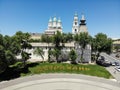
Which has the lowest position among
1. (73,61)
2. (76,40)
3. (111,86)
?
(111,86)

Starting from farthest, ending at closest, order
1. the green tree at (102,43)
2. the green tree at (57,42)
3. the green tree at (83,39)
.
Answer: the green tree at (102,43) < the green tree at (57,42) < the green tree at (83,39)

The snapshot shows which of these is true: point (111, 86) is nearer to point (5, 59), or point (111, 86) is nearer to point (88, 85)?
point (88, 85)

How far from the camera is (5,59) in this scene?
3509 cm

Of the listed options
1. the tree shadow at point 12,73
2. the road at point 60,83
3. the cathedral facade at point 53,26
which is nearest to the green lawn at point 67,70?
the tree shadow at point 12,73

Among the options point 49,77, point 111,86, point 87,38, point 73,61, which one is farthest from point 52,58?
point 111,86

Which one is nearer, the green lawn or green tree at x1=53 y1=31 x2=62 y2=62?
the green lawn

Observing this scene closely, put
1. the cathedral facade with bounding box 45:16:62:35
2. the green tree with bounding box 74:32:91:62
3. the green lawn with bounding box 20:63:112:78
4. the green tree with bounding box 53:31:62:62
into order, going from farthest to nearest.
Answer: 1. the cathedral facade with bounding box 45:16:62:35
2. the green tree with bounding box 53:31:62:62
3. the green tree with bounding box 74:32:91:62
4. the green lawn with bounding box 20:63:112:78

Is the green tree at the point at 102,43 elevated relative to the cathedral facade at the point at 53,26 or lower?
lower

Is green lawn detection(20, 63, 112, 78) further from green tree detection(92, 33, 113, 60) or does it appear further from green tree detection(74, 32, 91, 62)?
green tree detection(92, 33, 113, 60)

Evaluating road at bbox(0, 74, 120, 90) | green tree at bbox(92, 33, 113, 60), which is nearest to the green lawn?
road at bbox(0, 74, 120, 90)

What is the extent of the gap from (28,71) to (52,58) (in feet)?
51.4

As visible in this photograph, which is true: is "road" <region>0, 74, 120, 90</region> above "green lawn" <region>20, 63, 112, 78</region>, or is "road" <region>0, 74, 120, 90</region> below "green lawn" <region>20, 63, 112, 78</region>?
below

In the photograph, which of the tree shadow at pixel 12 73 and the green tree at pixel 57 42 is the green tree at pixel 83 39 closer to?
the green tree at pixel 57 42

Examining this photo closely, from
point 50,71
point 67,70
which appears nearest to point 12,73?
point 50,71
